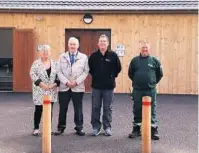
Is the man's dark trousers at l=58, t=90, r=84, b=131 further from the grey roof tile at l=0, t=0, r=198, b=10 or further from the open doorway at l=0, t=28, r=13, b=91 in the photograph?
the open doorway at l=0, t=28, r=13, b=91

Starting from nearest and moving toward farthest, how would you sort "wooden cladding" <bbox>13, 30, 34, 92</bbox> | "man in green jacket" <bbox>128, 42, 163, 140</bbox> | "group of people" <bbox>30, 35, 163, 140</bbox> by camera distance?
"man in green jacket" <bbox>128, 42, 163, 140</bbox>, "group of people" <bbox>30, 35, 163, 140</bbox>, "wooden cladding" <bbox>13, 30, 34, 92</bbox>

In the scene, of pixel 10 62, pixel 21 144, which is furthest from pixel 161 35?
pixel 21 144

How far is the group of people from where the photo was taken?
862cm

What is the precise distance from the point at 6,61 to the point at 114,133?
11966 mm

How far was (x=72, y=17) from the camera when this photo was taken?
55.7ft

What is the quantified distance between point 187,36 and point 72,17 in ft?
13.8

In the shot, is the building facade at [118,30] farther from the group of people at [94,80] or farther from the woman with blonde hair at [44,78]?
the woman with blonde hair at [44,78]

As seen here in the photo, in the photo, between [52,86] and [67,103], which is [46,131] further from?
[67,103]

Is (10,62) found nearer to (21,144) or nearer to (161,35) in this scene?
(161,35)

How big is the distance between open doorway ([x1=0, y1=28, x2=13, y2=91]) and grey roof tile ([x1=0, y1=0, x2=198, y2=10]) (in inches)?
52.7

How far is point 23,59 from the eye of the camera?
1703 centimetres

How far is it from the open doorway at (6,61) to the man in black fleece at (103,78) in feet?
30.1

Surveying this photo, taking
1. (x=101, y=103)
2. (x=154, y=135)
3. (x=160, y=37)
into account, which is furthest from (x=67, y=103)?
(x=160, y=37)

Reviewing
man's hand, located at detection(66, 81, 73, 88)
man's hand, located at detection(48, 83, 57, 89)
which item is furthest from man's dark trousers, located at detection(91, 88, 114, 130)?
man's hand, located at detection(48, 83, 57, 89)
